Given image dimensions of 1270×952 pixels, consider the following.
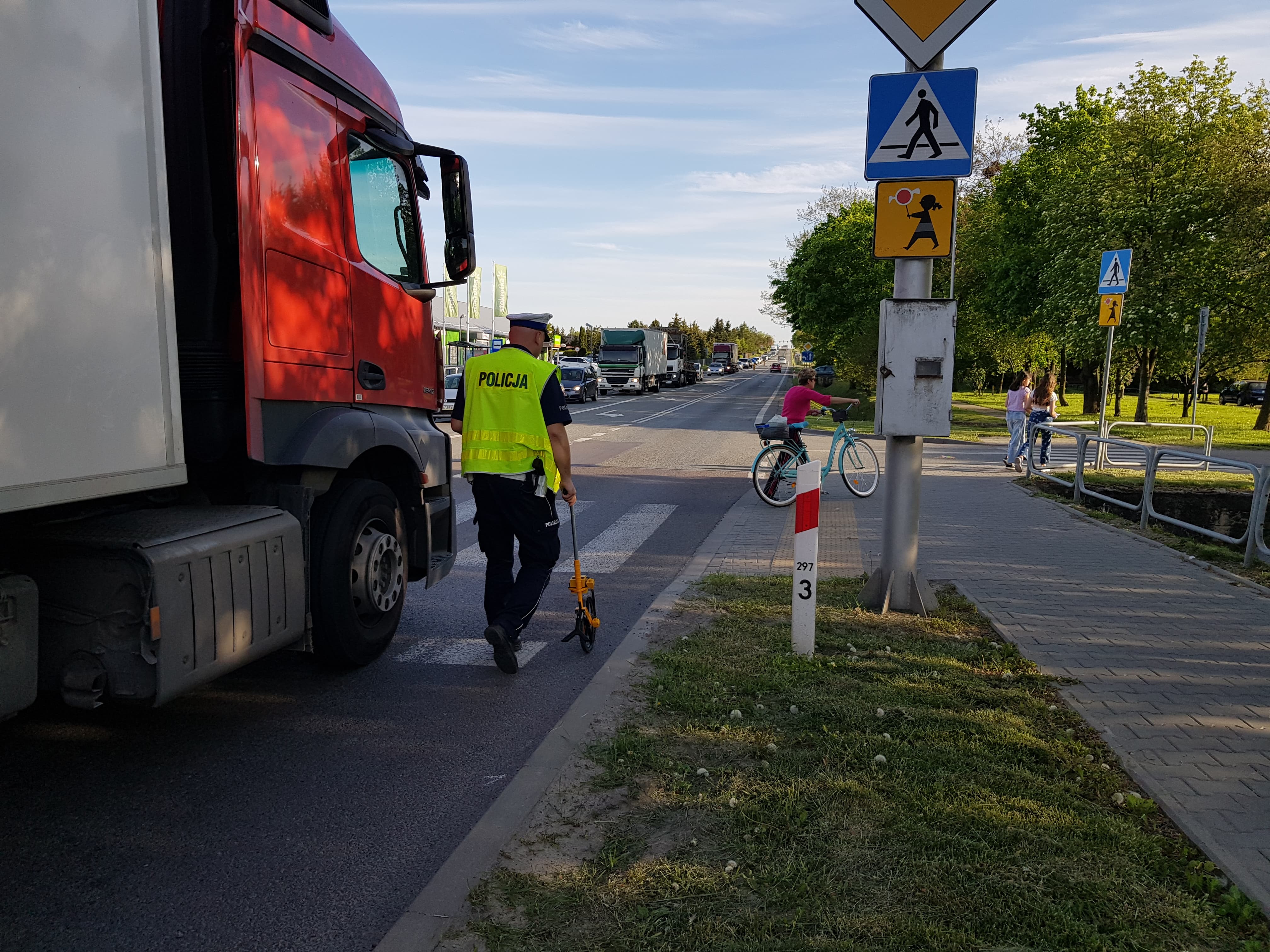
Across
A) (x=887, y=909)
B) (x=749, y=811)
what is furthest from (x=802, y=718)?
(x=887, y=909)

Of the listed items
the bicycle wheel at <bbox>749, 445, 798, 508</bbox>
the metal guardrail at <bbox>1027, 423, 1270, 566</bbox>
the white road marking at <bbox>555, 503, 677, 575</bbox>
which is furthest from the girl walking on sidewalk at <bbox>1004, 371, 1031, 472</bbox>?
the white road marking at <bbox>555, 503, 677, 575</bbox>

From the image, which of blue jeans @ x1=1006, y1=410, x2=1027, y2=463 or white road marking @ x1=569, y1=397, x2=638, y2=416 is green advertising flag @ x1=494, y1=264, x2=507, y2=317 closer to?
white road marking @ x1=569, y1=397, x2=638, y2=416

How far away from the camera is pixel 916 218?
6008 mm

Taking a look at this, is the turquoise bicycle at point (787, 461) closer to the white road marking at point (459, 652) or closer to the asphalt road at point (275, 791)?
the asphalt road at point (275, 791)

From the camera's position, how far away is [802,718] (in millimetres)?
4367

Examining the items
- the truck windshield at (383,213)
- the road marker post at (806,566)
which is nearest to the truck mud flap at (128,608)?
the truck windshield at (383,213)

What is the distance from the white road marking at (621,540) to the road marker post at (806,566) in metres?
2.78

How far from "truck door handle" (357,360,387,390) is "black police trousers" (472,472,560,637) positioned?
0.72 metres

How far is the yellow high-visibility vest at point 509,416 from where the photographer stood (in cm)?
521

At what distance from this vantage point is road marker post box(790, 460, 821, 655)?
534cm

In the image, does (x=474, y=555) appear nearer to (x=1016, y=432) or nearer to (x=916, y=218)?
(x=916, y=218)

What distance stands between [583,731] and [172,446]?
79.9 inches

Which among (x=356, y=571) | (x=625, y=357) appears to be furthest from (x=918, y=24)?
(x=625, y=357)

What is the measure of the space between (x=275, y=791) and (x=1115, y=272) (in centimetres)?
1345
